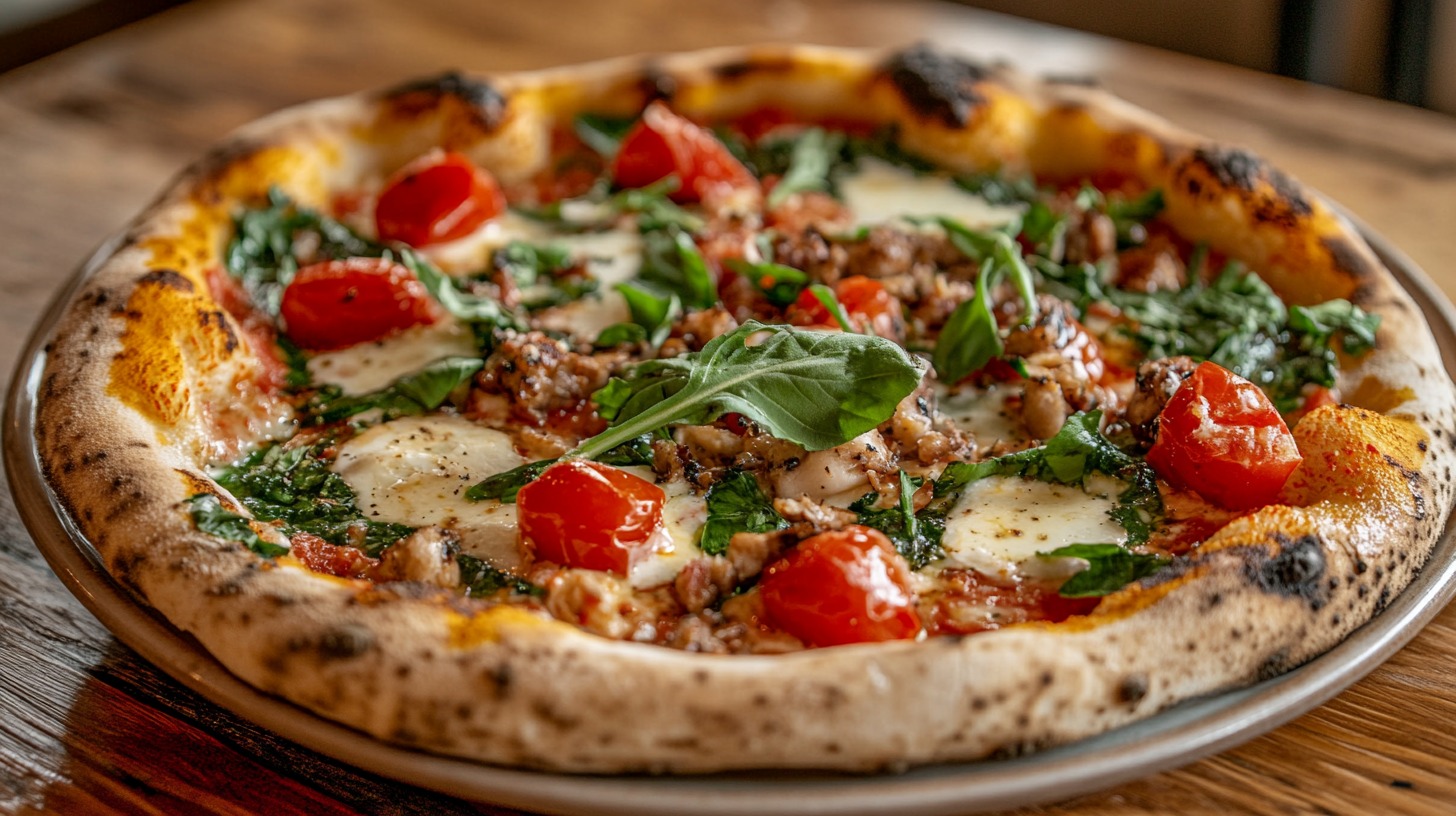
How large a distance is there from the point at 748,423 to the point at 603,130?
2.09 m

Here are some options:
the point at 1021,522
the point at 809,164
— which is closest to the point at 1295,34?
the point at 809,164

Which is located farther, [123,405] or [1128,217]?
[1128,217]

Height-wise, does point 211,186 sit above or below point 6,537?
above

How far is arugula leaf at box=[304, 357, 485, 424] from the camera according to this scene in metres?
3.56

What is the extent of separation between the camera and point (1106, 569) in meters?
2.87

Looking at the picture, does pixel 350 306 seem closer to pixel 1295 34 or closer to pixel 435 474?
pixel 435 474

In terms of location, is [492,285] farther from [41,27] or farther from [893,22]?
[41,27]

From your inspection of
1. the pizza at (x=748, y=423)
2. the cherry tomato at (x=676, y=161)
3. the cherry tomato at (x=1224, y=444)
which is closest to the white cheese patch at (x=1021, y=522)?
the pizza at (x=748, y=423)

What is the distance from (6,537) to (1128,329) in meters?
3.05

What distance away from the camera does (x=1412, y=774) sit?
106 inches

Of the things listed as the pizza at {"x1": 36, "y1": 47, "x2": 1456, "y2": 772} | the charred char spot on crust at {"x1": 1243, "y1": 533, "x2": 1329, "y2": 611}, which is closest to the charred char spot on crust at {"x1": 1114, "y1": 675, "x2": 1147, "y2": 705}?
the pizza at {"x1": 36, "y1": 47, "x2": 1456, "y2": 772}

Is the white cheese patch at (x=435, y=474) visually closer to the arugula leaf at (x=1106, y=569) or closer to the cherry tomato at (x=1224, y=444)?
the arugula leaf at (x=1106, y=569)

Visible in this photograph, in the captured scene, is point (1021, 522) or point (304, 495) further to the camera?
point (304, 495)

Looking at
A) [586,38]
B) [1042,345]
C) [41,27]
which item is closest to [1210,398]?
[1042,345]
